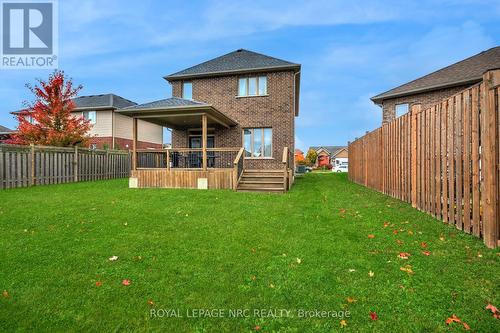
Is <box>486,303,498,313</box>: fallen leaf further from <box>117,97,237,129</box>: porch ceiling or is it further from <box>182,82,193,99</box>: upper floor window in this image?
<box>182,82,193,99</box>: upper floor window

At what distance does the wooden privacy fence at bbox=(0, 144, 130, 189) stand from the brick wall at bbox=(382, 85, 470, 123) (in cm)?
1804

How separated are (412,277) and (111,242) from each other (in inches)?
171

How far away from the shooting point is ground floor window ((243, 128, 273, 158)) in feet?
52.6

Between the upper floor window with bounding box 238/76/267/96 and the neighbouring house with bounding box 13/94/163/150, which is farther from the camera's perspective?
the neighbouring house with bounding box 13/94/163/150

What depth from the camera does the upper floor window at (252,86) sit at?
53.1 feet

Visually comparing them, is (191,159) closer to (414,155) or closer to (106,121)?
(414,155)

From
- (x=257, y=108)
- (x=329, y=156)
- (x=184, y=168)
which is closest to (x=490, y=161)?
(x=184, y=168)

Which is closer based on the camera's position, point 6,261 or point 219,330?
point 219,330

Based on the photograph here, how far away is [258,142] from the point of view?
16.2m

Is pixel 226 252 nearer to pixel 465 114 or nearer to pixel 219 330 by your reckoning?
pixel 219 330

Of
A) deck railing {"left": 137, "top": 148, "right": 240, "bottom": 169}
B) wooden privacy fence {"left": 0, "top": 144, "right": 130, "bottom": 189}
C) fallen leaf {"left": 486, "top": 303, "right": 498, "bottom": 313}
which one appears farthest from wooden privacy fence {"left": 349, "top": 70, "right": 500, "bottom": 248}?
wooden privacy fence {"left": 0, "top": 144, "right": 130, "bottom": 189}

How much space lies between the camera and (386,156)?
9539 millimetres

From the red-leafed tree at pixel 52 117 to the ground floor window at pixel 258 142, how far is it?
10667 mm

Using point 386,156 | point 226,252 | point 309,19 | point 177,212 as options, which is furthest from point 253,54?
point 226,252
